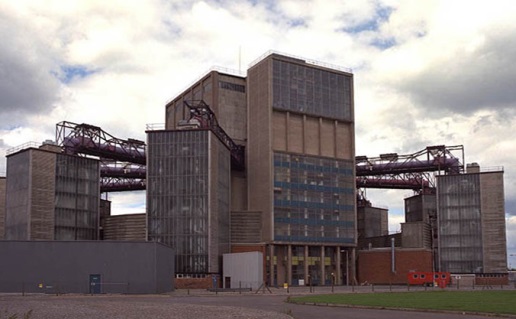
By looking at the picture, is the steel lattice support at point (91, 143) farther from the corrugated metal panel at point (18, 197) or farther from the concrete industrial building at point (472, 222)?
the concrete industrial building at point (472, 222)

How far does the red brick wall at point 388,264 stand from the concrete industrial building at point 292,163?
14.9 feet

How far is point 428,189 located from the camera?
13800 centimetres

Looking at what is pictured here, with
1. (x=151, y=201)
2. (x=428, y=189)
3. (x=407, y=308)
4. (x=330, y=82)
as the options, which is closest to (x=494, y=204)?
(x=428, y=189)

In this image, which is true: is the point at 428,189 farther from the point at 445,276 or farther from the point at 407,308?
the point at 407,308

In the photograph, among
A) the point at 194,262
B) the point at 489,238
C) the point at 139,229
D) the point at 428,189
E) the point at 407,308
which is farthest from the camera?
the point at 428,189

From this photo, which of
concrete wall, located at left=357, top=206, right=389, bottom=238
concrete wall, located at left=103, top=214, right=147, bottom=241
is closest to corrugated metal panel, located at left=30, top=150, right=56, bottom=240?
concrete wall, located at left=103, top=214, right=147, bottom=241

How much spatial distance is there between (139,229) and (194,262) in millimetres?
11897

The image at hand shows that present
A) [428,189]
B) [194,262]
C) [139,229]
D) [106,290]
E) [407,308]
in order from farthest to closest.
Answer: [428,189]
[139,229]
[194,262]
[106,290]
[407,308]

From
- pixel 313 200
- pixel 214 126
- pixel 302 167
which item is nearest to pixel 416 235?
pixel 313 200

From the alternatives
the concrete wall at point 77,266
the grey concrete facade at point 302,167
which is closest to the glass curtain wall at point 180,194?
the grey concrete facade at point 302,167

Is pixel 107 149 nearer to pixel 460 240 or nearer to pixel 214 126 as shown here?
pixel 214 126

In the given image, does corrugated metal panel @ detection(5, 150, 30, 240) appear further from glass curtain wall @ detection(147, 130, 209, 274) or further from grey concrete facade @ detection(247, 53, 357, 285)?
grey concrete facade @ detection(247, 53, 357, 285)

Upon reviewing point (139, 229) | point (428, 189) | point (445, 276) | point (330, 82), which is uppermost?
point (330, 82)

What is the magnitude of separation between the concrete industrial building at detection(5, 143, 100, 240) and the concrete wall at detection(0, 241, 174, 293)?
3007 cm
